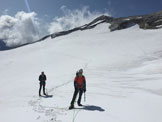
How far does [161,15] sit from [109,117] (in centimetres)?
4814

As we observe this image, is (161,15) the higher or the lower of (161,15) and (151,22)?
the higher

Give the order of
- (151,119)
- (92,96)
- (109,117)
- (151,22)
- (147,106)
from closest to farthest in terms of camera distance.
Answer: (151,119)
(109,117)
(147,106)
(92,96)
(151,22)

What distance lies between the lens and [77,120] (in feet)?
20.8

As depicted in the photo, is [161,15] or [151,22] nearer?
[151,22]

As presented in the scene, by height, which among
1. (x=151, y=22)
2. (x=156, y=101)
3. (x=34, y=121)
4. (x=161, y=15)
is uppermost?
(x=161, y=15)

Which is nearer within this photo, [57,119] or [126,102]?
[57,119]

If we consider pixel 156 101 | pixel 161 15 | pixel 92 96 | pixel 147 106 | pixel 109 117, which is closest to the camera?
pixel 109 117

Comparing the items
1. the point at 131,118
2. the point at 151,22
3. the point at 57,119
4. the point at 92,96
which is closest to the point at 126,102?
the point at 131,118

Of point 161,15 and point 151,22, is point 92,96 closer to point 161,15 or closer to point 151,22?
point 151,22

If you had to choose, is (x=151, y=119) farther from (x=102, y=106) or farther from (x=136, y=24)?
(x=136, y=24)

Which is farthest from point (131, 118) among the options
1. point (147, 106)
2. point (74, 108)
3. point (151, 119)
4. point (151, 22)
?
point (151, 22)

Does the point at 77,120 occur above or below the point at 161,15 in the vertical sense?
below

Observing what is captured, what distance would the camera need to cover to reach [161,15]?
46.2 meters

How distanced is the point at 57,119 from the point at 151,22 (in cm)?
4380
